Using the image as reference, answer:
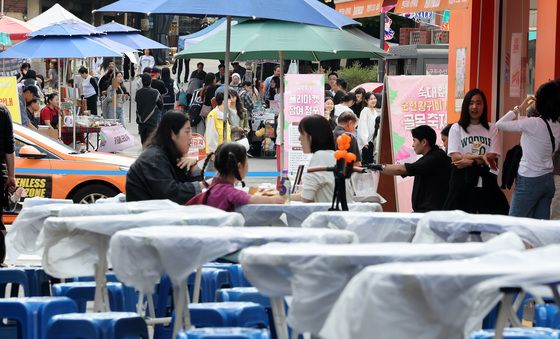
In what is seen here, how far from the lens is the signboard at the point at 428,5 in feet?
48.7

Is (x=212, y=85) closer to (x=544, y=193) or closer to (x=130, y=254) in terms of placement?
(x=544, y=193)

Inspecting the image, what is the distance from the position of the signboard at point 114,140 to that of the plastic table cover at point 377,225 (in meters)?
19.0

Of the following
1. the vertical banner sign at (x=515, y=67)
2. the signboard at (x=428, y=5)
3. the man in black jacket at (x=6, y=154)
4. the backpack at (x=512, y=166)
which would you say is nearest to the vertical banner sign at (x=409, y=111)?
the signboard at (x=428, y=5)

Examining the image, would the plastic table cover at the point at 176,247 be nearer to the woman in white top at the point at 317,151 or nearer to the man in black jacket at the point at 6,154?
the woman in white top at the point at 317,151

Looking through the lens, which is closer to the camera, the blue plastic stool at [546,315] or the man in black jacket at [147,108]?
the blue plastic stool at [546,315]

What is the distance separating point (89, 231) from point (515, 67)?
27.2ft

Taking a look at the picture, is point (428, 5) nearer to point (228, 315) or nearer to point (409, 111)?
point (409, 111)

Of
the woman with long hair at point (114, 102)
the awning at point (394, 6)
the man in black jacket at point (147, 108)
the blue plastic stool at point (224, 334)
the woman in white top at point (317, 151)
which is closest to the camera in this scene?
the blue plastic stool at point (224, 334)

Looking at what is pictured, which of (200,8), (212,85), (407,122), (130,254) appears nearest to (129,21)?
(212,85)

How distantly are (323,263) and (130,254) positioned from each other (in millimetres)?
1357

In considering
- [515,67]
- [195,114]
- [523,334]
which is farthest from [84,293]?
[195,114]

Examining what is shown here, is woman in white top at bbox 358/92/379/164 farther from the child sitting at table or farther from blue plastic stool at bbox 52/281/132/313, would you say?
blue plastic stool at bbox 52/281/132/313

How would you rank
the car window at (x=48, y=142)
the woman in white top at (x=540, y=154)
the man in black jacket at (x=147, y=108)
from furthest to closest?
1. the man in black jacket at (x=147, y=108)
2. the car window at (x=48, y=142)
3. the woman in white top at (x=540, y=154)

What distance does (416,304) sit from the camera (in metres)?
5.42
